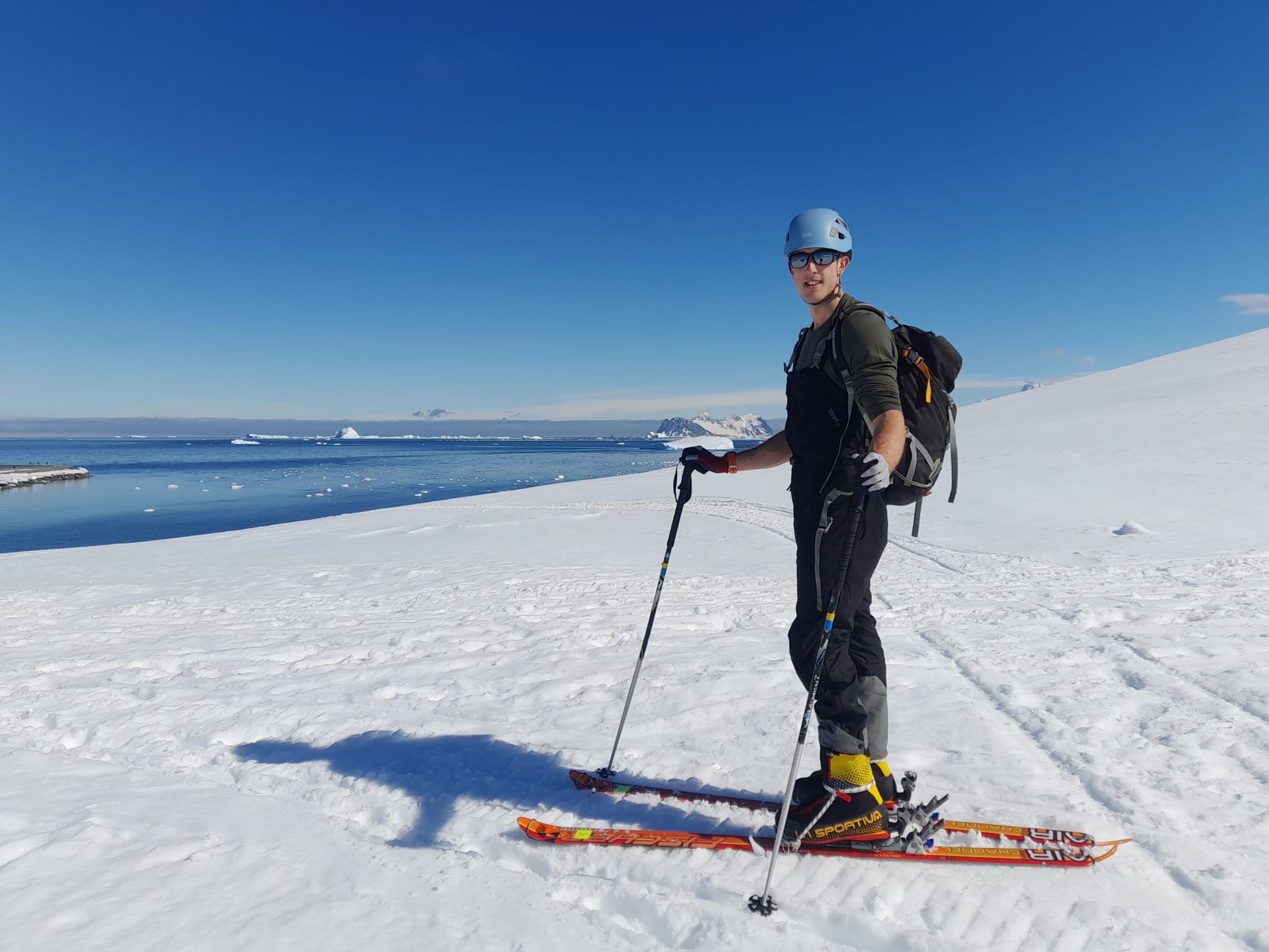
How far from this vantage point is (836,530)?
264cm

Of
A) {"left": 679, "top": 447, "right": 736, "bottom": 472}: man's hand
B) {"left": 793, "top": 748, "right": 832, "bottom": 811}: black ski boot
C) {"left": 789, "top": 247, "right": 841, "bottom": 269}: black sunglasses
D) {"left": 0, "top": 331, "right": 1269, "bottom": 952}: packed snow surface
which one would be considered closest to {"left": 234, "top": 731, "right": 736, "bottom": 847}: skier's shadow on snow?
{"left": 0, "top": 331, "right": 1269, "bottom": 952}: packed snow surface

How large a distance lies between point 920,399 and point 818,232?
2.68ft

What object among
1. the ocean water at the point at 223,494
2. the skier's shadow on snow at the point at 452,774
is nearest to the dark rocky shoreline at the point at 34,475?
the ocean water at the point at 223,494

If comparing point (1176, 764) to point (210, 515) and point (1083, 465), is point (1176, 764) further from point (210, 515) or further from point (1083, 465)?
point (210, 515)

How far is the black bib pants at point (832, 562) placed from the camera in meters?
2.64

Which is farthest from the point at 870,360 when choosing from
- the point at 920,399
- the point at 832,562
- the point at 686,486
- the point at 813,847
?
the point at 813,847

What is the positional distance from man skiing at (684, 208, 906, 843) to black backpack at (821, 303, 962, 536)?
0.21 ft

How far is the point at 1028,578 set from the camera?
26.3 feet

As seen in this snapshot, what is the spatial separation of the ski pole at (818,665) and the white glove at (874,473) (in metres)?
0.08

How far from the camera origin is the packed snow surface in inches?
91.4

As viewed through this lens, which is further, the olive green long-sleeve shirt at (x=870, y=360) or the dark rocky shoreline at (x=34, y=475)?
the dark rocky shoreline at (x=34, y=475)

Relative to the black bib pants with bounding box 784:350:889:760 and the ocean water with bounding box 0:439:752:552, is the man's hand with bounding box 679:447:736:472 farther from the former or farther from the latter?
the ocean water with bounding box 0:439:752:552

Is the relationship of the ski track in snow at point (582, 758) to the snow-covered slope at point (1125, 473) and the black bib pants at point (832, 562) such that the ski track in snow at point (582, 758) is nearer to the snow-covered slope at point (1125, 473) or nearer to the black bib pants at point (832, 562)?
the black bib pants at point (832, 562)

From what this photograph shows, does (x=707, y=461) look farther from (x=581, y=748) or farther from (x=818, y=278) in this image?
(x=581, y=748)
